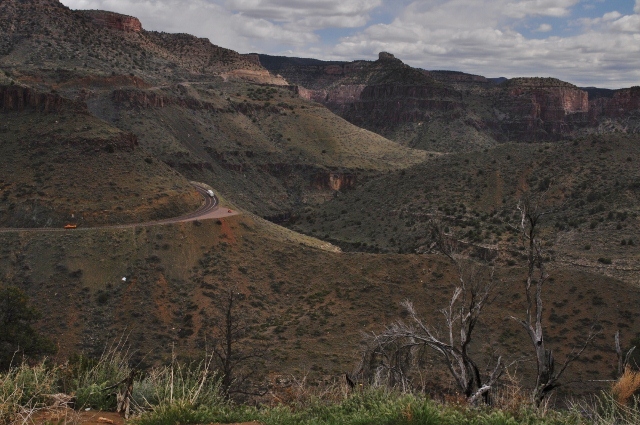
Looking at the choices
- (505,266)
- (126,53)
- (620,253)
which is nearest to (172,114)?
(126,53)

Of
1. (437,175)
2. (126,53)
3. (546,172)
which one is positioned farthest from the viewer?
(126,53)

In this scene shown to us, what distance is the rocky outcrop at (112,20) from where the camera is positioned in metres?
134

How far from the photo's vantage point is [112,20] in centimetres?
13650

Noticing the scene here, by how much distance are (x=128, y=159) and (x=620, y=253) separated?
160 feet

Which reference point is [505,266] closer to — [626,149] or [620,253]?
[620,253]

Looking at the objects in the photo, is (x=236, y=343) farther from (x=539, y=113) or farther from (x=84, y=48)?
(x=539, y=113)

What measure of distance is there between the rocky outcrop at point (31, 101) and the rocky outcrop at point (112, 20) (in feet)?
238

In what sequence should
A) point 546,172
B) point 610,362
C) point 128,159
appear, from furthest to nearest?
Answer: 1. point 546,172
2. point 128,159
3. point 610,362

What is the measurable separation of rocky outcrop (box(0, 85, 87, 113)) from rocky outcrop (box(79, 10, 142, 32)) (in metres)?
72.7

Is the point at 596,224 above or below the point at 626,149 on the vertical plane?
below

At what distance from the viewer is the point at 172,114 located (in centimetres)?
10631

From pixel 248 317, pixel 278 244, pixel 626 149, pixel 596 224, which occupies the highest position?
pixel 626 149

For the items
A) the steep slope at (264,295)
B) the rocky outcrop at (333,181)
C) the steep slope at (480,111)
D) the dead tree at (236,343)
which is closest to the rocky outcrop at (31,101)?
the steep slope at (264,295)

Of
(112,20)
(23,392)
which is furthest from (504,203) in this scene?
(112,20)
